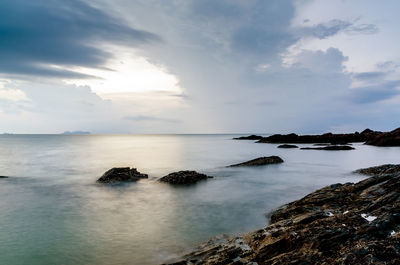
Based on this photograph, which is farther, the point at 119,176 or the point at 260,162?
the point at 260,162

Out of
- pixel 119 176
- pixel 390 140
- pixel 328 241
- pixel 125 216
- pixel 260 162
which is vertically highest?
pixel 390 140

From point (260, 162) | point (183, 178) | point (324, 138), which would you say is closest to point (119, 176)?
point (183, 178)

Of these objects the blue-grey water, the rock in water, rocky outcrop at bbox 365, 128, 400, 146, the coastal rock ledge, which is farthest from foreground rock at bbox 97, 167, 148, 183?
rocky outcrop at bbox 365, 128, 400, 146

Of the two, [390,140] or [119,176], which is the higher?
[390,140]

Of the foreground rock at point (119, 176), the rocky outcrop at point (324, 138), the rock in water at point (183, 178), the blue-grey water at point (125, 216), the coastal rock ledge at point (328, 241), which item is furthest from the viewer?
the rocky outcrop at point (324, 138)

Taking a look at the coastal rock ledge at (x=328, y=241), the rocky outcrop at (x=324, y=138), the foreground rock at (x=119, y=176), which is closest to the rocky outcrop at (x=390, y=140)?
the rocky outcrop at (x=324, y=138)

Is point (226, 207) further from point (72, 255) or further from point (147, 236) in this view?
point (72, 255)

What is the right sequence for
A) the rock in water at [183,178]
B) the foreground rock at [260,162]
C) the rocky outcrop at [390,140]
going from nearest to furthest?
the rock in water at [183,178] → the foreground rock at [260,162] → the rocky outcrop at [390,140]

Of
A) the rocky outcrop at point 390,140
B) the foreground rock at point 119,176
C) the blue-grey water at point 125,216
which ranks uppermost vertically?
the rocky outcrop at point 390,140

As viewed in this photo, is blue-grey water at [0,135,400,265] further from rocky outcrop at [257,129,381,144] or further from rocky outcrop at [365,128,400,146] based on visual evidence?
rocky outcrop at [257,129,381,144]

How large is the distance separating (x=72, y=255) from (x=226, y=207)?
7.90m

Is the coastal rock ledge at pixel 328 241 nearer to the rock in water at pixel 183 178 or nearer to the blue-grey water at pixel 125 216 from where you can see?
the blue-grey water at pixel 125 216

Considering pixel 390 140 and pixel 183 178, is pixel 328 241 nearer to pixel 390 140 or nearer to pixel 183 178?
pixel 183 178

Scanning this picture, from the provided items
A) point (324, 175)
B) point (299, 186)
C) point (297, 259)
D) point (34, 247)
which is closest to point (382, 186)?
point (297, 259)
